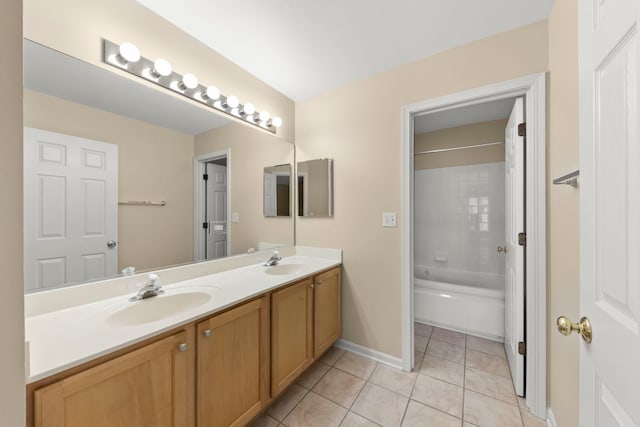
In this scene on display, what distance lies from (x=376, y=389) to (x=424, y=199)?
2.31m

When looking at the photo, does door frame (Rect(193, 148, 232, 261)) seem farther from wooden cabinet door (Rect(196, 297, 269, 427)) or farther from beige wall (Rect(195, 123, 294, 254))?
wooden cabinet door (Rect(196, 297, 269, 427))

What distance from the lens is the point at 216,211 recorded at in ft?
5.65

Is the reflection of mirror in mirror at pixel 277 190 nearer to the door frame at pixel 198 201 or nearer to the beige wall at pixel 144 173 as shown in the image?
Answer: the door frame at pixel 198 201

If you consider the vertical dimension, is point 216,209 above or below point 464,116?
below

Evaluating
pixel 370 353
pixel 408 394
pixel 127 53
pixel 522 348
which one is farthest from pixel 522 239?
pixel 127 53

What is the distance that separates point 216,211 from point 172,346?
0.96m

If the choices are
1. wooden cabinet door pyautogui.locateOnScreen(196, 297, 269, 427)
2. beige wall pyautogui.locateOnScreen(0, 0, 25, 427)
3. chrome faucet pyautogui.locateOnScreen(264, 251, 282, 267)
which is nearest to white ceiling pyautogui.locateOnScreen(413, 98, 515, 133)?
chrome faucet pyautogui.locateOnScreen(264, 251, 282, 267)

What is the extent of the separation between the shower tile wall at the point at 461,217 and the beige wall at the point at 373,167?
1.54 meters

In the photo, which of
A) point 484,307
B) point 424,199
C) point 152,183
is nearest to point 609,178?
point 152,183

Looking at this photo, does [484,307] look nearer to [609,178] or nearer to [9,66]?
[609,178]

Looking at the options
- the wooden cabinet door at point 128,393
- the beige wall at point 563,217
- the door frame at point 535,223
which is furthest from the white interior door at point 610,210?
the wooden cabinet door at point 128,393

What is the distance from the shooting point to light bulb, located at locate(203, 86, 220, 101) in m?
1.59

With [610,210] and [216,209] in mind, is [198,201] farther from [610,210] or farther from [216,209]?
[610,210]

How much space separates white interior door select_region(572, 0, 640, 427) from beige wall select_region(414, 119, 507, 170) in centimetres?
238
